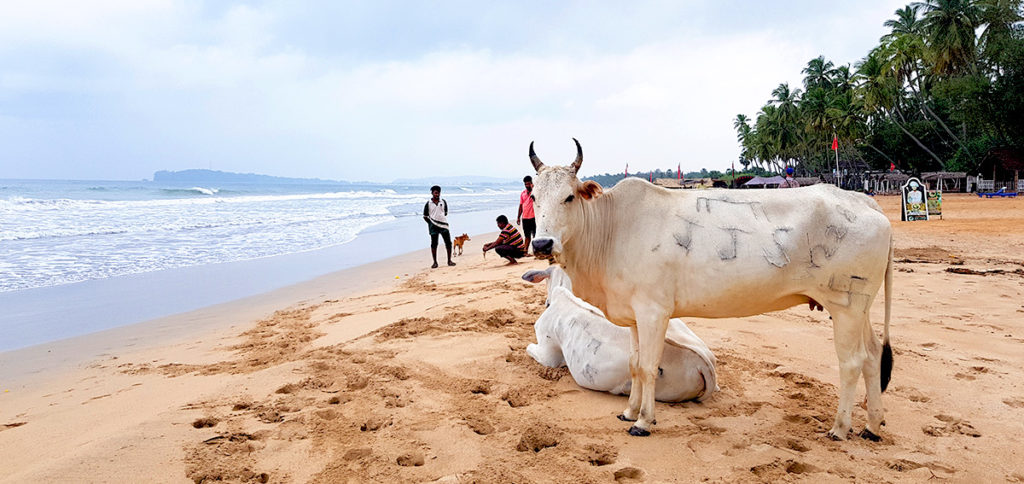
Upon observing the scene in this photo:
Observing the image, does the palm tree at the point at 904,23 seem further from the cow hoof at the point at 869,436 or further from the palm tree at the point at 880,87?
the cow hoof at the point at 869,436

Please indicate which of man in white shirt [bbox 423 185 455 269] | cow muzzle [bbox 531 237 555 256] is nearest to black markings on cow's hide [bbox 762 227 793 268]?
cow muzzle [bbox 531 237 555 256]

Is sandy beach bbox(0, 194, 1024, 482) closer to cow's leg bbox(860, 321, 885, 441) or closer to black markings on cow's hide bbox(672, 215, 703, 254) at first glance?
cow's leg bbox(860, 321, 885, 441)

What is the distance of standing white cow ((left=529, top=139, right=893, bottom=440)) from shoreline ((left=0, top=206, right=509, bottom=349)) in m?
6.61

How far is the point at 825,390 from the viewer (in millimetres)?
4508

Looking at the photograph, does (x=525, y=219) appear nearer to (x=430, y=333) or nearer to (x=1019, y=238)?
(x=430, y=333)

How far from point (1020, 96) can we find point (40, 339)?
4485 cm

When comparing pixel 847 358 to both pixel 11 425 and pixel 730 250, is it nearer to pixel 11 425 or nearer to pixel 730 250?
pixel 730 250

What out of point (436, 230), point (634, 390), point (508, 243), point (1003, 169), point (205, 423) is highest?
point (1003, 169)

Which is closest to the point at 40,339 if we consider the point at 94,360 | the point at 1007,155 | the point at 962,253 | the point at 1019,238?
the point at 94,360

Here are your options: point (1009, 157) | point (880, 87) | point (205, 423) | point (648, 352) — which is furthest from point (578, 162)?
point (880, 87)

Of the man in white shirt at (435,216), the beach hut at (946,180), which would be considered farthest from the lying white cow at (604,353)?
the beach hut at (946,180)

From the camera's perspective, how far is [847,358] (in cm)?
365

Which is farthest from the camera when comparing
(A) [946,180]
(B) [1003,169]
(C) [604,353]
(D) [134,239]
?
(A) [946,180]

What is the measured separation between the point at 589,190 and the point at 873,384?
223cm
